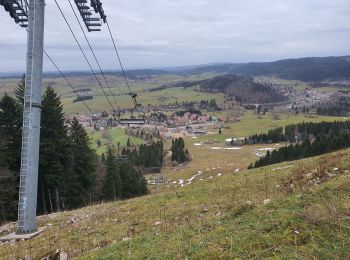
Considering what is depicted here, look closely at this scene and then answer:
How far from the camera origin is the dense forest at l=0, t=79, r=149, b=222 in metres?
34.6

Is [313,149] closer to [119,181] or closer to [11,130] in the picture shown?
[119,181]

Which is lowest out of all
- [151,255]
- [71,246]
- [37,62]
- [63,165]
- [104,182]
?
[104,182]

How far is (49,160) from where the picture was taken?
1528 inches

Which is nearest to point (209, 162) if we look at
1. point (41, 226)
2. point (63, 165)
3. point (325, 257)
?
point (63, 165)

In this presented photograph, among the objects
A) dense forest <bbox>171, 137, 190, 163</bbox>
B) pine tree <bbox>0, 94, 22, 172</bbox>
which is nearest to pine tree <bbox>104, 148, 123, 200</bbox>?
pine tree <bbox>0, 94, 22, 172</bbox>

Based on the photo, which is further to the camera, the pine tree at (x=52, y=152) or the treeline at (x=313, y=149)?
the treeline at (x=313, y=149)

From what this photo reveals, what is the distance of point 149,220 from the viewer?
13586mm

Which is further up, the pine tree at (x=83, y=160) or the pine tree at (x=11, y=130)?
the pine tree at (x=11, y=130)

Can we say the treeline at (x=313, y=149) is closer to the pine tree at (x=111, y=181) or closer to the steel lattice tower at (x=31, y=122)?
the pine tree at (x=111, y=181)

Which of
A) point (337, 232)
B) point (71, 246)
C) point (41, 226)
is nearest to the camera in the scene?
point (337, 232)

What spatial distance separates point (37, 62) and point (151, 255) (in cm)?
1291

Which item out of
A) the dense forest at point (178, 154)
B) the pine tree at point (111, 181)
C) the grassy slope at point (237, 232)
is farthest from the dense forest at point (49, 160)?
the dense forest at point (178, 154)

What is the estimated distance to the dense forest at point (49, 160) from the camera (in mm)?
34594

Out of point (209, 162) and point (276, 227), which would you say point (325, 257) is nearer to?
point (276, 227)
